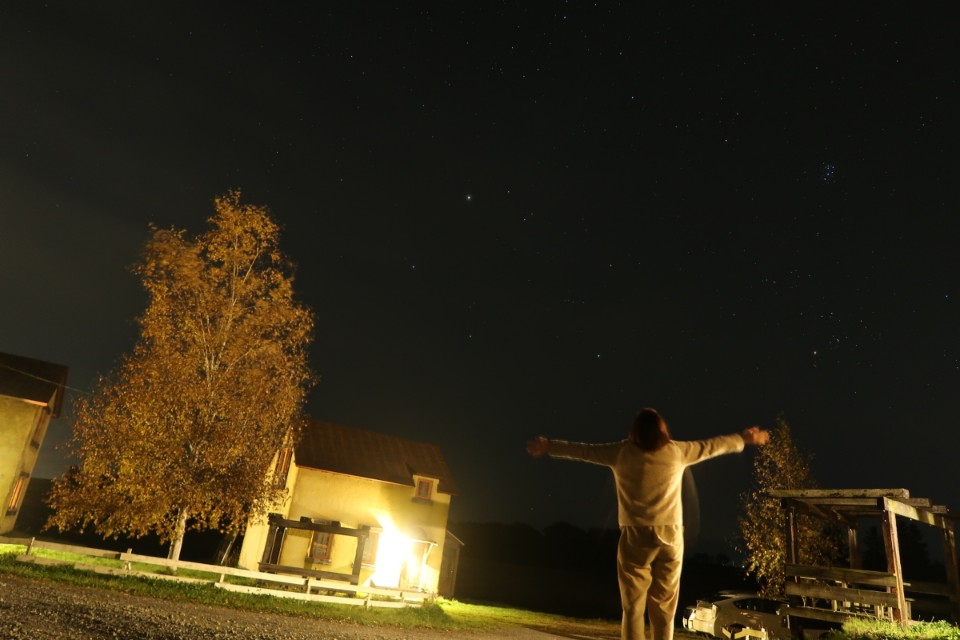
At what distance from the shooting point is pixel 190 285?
18094 mm

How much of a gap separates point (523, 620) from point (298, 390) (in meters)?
12.1

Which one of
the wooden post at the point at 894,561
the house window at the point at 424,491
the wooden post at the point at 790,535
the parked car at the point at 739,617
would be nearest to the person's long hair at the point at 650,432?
the wooden post at the point at 894,561

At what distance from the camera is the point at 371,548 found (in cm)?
2603

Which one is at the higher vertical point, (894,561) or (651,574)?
(894,561)

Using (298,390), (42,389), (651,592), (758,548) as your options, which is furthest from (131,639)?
(42,389)

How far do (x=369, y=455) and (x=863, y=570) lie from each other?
22065 millimetres

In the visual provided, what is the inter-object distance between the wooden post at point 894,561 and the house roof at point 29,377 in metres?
26.6

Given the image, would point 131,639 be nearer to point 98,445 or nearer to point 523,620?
point 98,445

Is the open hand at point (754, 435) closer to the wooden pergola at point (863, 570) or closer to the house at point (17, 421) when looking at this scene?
the wooden pergola at point (863, 570)

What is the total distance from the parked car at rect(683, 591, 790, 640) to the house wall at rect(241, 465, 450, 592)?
14.2 meters

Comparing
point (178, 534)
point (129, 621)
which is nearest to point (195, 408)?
point (178, 534)

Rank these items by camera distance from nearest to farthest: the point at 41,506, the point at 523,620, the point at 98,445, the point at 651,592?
1. the point at 651,592
2. the point at 98,445
3. the point at 523,620
4. the point at 41,506

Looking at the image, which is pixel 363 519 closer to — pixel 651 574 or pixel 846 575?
pixel 846 575

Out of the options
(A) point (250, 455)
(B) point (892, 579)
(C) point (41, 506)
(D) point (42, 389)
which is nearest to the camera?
(B) point (892, 579)
